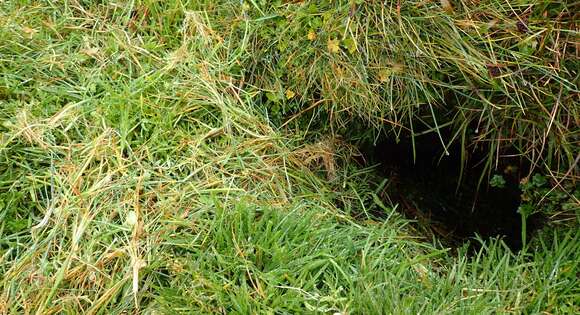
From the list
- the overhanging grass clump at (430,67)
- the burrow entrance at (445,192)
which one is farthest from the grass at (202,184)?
the burrow entrance at (445,192)

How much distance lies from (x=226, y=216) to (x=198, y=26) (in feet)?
2.91

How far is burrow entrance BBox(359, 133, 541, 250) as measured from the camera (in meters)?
2.94

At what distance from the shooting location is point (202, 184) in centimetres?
228

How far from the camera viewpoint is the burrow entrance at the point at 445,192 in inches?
116

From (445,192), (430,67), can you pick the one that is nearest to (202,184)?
(430,67)

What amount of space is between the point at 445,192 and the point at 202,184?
134cm

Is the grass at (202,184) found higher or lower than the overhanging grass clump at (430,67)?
lower

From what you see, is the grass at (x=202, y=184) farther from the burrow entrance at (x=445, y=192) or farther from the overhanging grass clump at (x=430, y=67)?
the burrow entrance at (x=445, y=192)

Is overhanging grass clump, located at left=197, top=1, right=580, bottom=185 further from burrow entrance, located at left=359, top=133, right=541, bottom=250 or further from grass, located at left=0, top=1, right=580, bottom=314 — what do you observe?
burrow entrance, located at left=359, top=133, right=541, bottom=250

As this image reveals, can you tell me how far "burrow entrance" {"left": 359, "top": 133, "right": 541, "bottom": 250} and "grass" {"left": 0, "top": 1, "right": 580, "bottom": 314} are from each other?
277 mm

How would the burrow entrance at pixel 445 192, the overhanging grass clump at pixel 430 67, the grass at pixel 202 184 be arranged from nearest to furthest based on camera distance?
the grass at pixel 202 184 < the overhanging grass clump at pixel 430 67 < the burrow entrance at pixel 445 192

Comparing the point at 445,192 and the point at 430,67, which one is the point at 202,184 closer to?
the point at 430,67

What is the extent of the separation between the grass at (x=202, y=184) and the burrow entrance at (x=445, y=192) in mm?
277

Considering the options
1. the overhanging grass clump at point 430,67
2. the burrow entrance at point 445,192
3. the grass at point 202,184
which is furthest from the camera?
the burrow entrance at point 445,192
